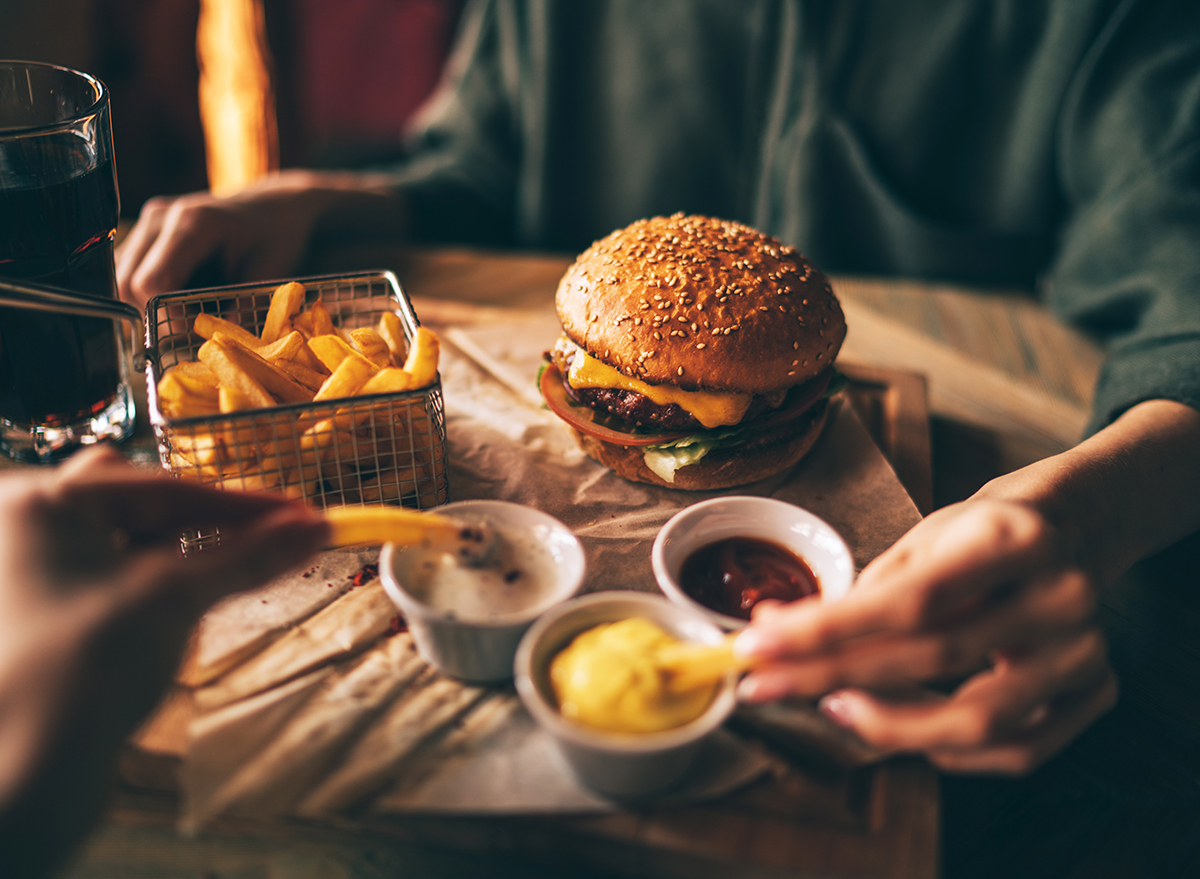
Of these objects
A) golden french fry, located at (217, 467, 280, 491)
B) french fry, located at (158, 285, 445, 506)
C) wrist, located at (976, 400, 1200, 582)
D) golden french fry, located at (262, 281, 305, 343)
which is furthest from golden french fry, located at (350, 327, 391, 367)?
wrist, located at (976, 400, 1200, 582)

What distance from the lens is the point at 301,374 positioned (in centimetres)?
184

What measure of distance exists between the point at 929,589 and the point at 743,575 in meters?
0.58

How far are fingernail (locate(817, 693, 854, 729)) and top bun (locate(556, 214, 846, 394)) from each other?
0.82 metres

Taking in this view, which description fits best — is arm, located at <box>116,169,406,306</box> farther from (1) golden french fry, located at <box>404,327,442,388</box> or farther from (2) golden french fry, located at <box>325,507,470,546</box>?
(2) golden french fry, located at <box>325,507,470,546</box>

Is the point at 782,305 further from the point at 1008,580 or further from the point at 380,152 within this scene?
the point at 380,152

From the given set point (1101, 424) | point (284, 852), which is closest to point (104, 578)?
point (284, 852)

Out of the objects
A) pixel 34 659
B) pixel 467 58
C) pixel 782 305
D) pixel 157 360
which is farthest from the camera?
pixel 467 58

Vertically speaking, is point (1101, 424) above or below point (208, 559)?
below

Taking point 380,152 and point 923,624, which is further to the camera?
point 380,152

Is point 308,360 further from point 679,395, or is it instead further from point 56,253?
point 679,395

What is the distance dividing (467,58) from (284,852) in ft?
12.1

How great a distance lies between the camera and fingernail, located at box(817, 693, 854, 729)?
4.51 feet

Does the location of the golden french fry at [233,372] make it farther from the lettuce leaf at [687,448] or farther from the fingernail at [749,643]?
the fingernail at [749,643]

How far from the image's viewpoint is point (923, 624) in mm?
1166
